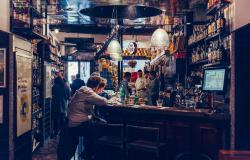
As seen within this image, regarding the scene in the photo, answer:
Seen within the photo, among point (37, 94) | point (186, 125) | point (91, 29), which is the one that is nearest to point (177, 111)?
point (186, 125)

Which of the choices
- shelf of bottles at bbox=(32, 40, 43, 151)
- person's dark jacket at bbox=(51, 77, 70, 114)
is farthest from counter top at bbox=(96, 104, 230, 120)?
person's dark jacket at bbox=(51, 77, 70, 114)

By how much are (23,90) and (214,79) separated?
2768mm

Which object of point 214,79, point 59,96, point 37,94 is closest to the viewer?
point 214,79

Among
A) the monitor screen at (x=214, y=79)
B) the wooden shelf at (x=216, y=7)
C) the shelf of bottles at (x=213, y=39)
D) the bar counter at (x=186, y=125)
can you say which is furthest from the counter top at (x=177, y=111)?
the wooden shelf at (x=216, y=7)

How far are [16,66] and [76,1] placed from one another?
3765 mm

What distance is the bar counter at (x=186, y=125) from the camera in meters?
4.94

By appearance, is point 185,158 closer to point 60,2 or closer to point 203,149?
point 203,149

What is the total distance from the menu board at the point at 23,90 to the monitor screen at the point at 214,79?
2.63 metres

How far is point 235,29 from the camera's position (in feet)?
16.9

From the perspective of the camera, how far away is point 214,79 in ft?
16.9

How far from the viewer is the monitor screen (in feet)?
16.3

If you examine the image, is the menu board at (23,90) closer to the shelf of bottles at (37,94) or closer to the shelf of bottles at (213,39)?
the shelf of bottles at (37,94)

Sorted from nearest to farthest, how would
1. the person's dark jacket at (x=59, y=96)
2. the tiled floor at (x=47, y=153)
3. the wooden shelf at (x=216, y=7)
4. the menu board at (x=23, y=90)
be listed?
1. the menu board at (x=23, y=90)
2. the wooden shelf at (x=216, y=7)
3. the tiled floor at (x=47, y=153)
4. the person's dark jacket at (x=59, y=96)

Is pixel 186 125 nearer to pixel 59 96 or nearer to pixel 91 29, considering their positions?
pixel 59 96
